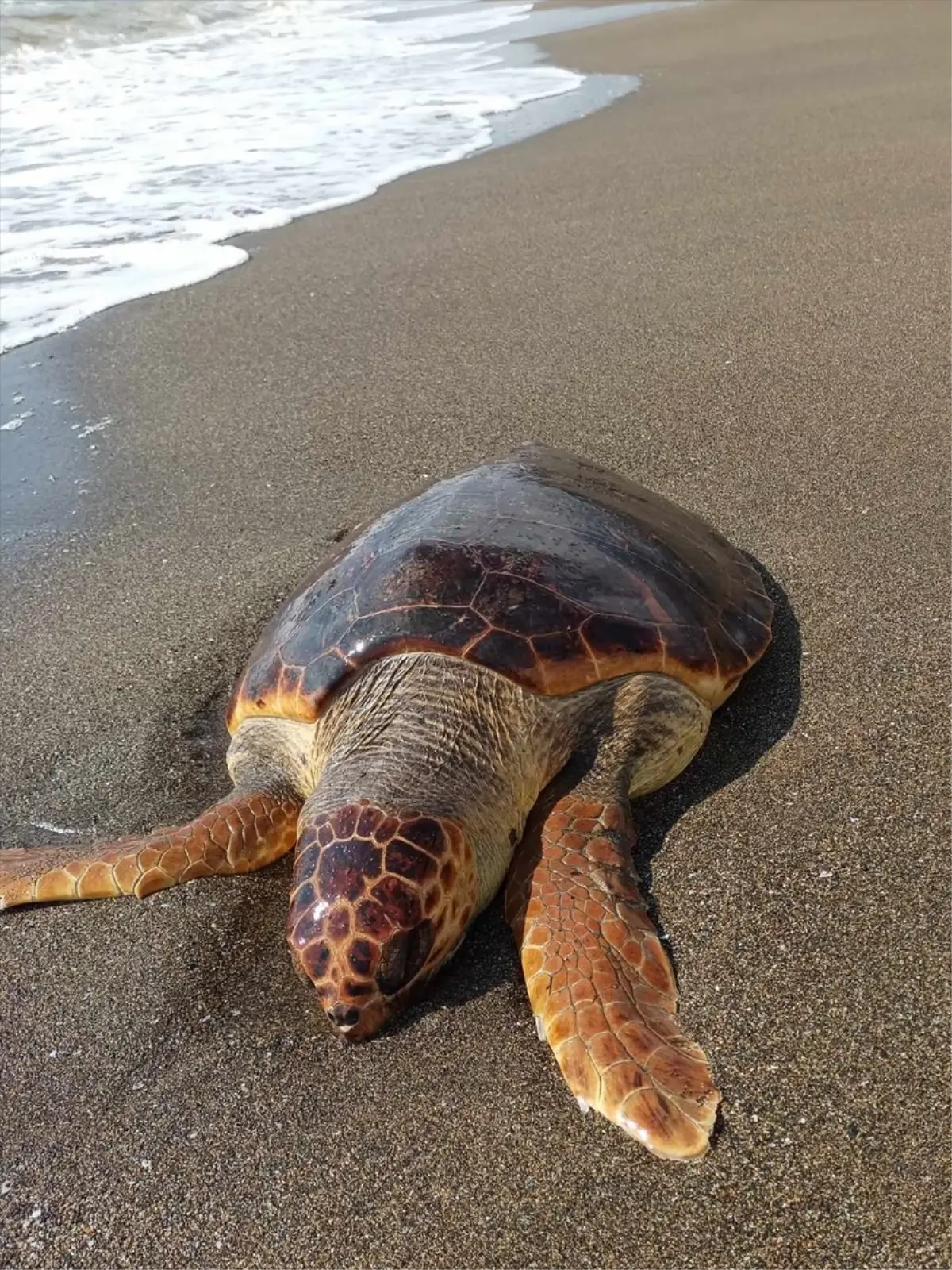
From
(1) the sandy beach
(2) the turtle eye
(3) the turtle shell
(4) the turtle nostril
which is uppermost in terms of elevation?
(3) the turtle shell

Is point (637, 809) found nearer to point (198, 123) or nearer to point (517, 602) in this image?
point (517, 602)

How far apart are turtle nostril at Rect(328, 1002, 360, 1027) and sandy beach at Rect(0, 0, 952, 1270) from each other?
0.09 metres

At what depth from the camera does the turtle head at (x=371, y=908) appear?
6.49 ft

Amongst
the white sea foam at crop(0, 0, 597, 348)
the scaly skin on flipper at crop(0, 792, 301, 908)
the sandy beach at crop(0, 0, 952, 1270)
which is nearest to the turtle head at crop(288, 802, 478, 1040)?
the sandy beach at crop(0, 0, 952, 1270)

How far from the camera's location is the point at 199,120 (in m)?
9.99

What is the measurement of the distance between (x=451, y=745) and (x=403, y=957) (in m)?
0.53

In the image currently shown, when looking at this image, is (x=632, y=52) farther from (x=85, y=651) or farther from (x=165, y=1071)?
(x=165, y=1071)

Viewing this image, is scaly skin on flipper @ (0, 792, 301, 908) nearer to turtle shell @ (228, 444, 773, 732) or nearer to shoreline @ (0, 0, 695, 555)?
turtle shell @ (228, 444, 773, 732)

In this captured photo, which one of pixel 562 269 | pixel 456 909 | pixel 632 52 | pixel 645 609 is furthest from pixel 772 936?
pixel 632 52

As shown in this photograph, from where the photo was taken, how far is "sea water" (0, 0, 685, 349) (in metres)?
6.75

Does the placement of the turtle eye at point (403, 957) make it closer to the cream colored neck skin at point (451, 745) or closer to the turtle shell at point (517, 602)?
the cream colored neck skin at point (451, 745)

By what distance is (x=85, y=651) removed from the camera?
3385mm

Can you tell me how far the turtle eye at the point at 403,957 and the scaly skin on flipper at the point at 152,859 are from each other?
0.59m

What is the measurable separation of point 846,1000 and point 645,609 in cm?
102
